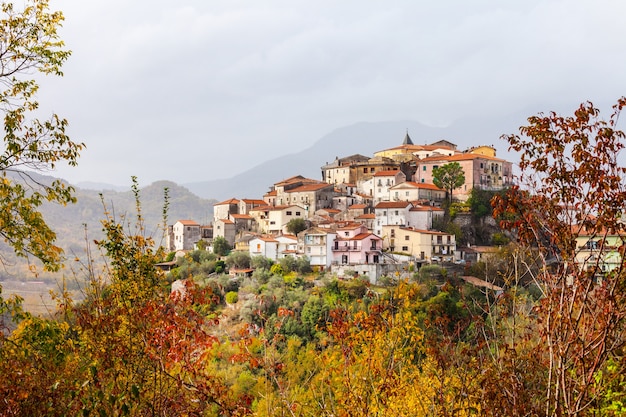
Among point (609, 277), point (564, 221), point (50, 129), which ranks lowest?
point (609, 277)

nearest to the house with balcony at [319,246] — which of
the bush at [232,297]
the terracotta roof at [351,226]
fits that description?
the terracotta roof at [351,226]

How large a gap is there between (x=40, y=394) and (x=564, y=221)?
259 inches

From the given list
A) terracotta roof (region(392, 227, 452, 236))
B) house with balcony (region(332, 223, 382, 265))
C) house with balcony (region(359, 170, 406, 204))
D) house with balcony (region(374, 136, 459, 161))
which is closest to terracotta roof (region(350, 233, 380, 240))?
house with balcony (region(332, 223, 382, 265))

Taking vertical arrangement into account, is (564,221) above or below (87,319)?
above

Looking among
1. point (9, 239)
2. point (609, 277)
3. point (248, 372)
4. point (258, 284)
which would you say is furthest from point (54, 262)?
point (258, 284)

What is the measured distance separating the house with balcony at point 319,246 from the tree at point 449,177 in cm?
1477

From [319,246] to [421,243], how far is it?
344 inches

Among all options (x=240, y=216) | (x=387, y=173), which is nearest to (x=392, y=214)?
(x=387, y=173)

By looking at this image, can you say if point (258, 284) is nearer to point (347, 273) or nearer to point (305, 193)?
point (347, 273)

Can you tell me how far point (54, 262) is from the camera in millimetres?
8539

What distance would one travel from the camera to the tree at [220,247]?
62.7 metres

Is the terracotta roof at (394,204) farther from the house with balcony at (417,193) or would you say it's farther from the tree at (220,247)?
the tree at (220,247)

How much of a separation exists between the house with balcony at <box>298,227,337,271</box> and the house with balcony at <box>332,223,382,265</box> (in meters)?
0.44

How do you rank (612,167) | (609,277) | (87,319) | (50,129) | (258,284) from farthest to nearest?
(258,284), (87,319), (50,129), (609,277), (612,167)
